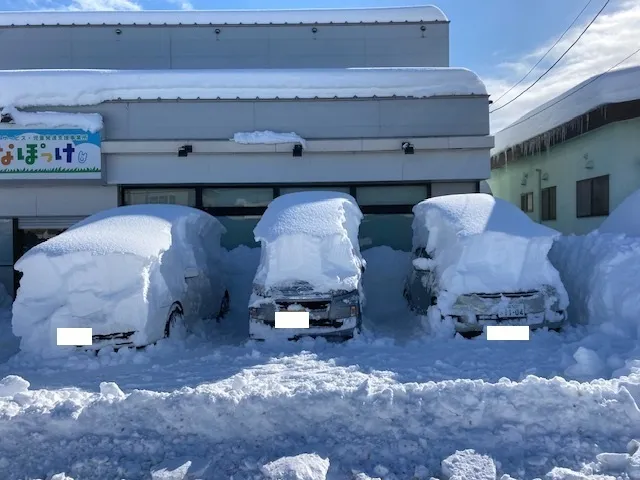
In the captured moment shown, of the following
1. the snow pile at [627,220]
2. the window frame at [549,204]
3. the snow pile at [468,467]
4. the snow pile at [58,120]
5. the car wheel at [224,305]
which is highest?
the snow pile at [58,120]

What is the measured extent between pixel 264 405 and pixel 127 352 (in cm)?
241

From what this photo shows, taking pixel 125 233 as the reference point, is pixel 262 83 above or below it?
above

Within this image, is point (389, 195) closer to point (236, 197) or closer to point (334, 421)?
point (236, 197)

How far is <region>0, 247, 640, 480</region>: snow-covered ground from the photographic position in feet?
11.7

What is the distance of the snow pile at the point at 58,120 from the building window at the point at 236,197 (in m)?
2.57

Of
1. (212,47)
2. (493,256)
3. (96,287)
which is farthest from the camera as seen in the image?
(212,47)

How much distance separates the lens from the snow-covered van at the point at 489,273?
6055mm

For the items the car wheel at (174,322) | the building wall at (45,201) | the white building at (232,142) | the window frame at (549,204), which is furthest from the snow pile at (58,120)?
the window frame at (549,204)

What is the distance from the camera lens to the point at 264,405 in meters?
4.16

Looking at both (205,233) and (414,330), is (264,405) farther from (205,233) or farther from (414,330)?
(205,233)

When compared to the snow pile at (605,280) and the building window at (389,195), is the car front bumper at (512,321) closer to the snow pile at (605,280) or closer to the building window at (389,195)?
the snow pile at (605,280)

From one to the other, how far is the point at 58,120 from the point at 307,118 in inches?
198

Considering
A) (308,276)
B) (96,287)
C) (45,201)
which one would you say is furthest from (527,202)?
(96,287)

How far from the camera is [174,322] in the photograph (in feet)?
21.4
